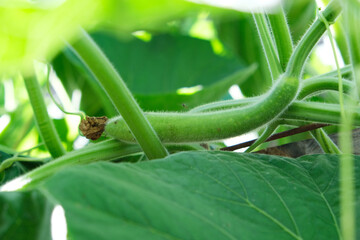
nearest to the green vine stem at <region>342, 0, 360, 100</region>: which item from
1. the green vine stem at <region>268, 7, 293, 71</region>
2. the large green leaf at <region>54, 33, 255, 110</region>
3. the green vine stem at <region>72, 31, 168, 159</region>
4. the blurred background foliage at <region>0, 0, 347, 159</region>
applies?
the green vine stem at <region>268, 7, 293, 71</region>

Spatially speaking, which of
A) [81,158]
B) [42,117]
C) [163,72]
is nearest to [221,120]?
[81,158]

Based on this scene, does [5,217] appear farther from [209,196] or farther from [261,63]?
[261,63]

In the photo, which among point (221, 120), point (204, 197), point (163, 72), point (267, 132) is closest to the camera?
point (204, 197)

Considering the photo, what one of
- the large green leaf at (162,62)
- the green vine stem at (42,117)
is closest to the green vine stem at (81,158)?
the green vine stem at (42,117)

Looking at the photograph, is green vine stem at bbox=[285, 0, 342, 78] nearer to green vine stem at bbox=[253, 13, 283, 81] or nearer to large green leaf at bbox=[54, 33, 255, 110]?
green vine stem at bbox=[253, 13, 283, 81]

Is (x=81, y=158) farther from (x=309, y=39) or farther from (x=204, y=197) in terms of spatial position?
(x=309, y=39)

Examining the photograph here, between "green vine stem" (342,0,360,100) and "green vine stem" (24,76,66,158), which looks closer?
"green vine stem" (342,0,360,100)

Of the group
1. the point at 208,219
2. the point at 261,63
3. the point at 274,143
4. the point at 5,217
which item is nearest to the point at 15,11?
the point at 208,219
